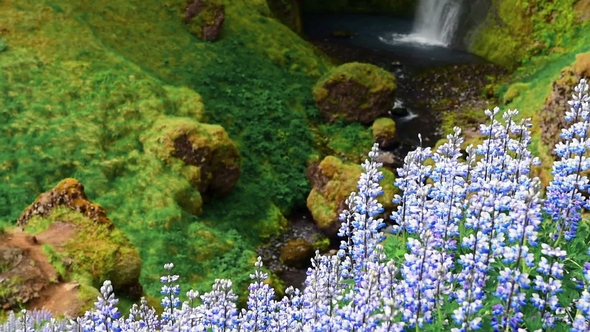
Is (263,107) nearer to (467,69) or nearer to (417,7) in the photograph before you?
(467,69)

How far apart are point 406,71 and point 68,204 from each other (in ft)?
83.3

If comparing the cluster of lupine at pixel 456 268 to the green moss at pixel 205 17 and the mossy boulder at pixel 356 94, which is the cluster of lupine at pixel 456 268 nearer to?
the mossy boulder at pixel 356 94

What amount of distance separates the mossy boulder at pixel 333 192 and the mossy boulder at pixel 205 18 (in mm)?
10498

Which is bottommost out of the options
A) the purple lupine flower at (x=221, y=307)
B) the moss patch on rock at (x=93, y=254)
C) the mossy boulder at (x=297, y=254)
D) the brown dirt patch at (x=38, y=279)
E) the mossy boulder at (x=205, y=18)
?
the mossy boulder at (x=297, y=254)

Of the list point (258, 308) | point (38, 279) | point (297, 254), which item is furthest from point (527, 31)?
point (258, 308)

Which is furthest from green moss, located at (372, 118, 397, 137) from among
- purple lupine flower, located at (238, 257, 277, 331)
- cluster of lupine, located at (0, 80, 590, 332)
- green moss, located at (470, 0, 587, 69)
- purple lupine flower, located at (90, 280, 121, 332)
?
purple lupine flower, located at (90, 280, 121, 332)

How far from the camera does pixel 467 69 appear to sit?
117 feet

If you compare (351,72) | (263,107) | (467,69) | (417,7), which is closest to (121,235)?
(263,107)

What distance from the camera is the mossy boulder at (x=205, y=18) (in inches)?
1171

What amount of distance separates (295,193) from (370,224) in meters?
18.5

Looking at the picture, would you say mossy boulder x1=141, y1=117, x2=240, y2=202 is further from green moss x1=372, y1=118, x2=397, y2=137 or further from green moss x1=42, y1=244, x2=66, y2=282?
green moss x1=372, y1=118, x2=397, y2=137

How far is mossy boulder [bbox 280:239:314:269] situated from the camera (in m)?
20.3

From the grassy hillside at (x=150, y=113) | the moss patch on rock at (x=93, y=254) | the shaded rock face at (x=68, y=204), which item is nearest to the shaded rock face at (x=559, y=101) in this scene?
the grassy hillside at (x=150, y=113)

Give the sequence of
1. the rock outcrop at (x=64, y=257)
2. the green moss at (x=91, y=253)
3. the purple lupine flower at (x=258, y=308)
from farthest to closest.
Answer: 1. the green moss at (x=91, y=253)
2. the rock outcrop at (x=64, y=257)
3. the purple lupine flower at (x=258, y=308)
